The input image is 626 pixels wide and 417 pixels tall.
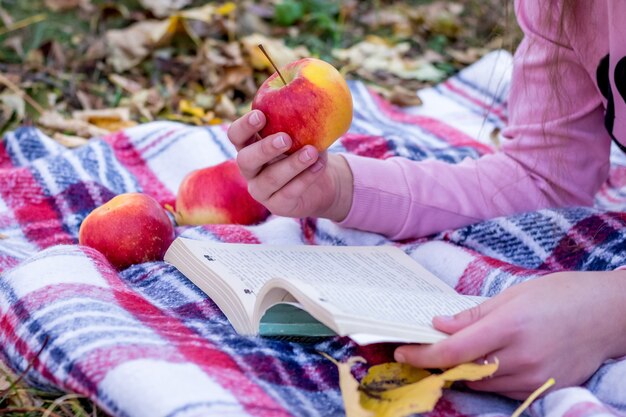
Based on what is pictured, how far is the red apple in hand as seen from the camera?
104 centimetres

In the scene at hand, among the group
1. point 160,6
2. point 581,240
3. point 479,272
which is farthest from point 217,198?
point 160,6

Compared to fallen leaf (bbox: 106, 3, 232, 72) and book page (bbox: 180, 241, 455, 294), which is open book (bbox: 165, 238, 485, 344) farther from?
fallen leaf (bbox: 106, 3, 232, 72)

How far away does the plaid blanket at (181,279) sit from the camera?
0.83 metres

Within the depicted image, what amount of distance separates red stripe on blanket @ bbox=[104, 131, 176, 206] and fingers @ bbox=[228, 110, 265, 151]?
47 cm

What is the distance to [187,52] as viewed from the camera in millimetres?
2385

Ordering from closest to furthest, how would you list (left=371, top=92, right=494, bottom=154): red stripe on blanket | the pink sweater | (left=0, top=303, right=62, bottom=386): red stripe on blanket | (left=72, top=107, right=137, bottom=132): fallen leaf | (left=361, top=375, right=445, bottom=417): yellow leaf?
(left=361, top=375, right=445, bottom=417): yellow leaf
(left=0, top=303, right=62, bottom=386): red stripe on blanket
the pink sweater
(left=371, top=92, right=494, bottom=154): red stripe on blanket
(left=72, top=107, right=137, bottom=132): fallen leaf

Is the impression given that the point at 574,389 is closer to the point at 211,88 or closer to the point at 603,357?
the point at 603,357

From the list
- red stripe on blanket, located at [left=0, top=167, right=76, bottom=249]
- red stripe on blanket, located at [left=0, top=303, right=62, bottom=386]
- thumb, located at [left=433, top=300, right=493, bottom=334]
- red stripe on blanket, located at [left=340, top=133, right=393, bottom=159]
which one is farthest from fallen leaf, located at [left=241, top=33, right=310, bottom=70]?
thumb, located at [left=433, top=300, right=493, bottom=334]

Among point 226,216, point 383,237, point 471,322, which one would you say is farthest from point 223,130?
point 471,322

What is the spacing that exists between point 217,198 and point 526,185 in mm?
477

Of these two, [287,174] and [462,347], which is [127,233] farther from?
[462,347]

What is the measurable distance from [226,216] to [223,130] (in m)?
0.33

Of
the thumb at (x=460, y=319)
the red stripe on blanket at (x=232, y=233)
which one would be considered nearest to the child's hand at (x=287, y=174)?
the red stripe on blanket at (x=232, y=233)

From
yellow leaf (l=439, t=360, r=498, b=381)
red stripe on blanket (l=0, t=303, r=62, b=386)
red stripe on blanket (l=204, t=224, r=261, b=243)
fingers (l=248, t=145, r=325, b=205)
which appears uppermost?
fingers (l=248, t=145, r=325, b=205)
